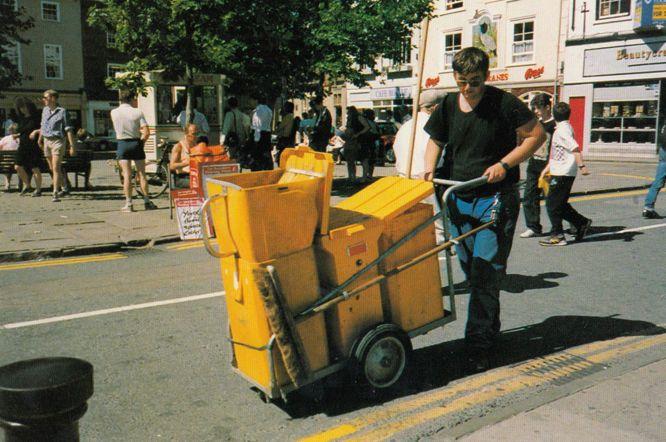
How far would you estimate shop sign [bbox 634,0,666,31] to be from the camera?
25.9 m

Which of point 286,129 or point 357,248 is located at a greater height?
point 286,129

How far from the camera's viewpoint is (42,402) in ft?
5.98

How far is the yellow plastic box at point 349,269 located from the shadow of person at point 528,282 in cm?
287

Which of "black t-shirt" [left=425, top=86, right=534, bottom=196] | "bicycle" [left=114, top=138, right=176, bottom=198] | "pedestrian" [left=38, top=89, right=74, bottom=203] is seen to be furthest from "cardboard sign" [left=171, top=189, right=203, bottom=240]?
"bicycle" [left=114, top=138, right=176, bottom=198]

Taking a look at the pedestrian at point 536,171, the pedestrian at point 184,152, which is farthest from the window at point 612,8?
the pedestrian at point 184,152

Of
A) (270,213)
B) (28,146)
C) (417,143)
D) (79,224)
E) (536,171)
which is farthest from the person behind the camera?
(28,146)

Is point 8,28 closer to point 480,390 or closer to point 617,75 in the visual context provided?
point 617,75

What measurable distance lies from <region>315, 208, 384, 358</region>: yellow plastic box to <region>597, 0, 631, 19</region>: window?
2868cm

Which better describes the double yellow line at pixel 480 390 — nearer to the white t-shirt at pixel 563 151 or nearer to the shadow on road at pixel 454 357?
the shadow on road at pixel 454 357

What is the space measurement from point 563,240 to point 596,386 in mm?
4989

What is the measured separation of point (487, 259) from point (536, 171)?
16.7 ft

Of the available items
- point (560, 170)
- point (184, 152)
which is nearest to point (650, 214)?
point (560, 170)

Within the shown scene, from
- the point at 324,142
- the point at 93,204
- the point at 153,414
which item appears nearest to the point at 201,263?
the point at 153,414

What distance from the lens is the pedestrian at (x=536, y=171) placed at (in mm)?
8156
